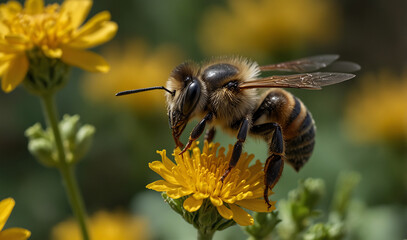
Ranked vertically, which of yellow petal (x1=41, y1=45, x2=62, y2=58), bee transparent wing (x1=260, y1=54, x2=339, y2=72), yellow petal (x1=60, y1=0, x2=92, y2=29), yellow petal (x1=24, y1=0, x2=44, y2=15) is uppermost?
yellow petal (x1=24, y1=0, x2=44, y2=15)

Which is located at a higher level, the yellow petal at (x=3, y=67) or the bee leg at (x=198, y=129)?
the yellow petal at (x=3, y=67)

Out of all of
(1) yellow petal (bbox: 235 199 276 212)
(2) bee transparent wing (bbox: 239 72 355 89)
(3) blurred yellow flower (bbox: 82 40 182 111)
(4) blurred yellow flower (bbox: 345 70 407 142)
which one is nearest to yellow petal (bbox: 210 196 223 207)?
(1) yellow petal (bbox: 235 199 276 212)

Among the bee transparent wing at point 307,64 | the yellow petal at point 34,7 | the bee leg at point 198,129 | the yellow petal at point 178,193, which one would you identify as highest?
the yellow petal at point 34,7

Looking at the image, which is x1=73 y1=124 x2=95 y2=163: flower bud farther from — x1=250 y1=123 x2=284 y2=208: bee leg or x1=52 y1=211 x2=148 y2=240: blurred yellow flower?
x1=52 y1=211 x2=148 y2=240: blurred yellow flower

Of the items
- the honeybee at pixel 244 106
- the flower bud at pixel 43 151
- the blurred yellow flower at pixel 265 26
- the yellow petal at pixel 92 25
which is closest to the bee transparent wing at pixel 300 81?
the honeybee at pixel 244 106

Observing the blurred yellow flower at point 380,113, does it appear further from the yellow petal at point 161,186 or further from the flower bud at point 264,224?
the yellow petal at point 161,186

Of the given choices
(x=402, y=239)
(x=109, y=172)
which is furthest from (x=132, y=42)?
(x=402, y=239)
